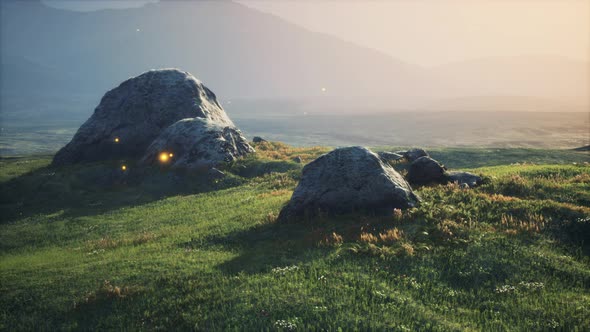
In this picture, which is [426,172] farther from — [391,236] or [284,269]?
[284,269]

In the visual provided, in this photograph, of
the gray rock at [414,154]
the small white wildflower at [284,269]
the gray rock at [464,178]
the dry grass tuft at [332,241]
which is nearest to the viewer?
the small white wildflower at [284,269]

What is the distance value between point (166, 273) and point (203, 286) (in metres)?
2.63

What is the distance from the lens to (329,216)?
21719mm

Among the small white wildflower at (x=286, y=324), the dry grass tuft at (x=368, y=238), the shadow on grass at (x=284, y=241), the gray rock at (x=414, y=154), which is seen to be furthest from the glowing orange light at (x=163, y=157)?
the small white wildflower at (x=286, y=324)

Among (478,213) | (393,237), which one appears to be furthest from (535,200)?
(393,237)

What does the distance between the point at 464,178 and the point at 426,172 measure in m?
2.63

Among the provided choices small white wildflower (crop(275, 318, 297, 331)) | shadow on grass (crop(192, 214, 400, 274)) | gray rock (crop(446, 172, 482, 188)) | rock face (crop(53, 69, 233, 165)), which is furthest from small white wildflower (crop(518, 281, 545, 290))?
rock face (crop(53, 69, 233, 165))

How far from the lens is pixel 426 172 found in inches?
1088

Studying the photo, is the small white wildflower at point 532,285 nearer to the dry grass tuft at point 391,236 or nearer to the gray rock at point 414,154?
the dry grass tuft at point 391,236

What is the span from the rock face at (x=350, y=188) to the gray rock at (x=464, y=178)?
6288 mm

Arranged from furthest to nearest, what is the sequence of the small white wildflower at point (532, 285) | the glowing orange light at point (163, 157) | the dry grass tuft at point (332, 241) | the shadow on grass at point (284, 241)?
the glowing orange light at point (163, 157)
the dry grass tuft at point (332, 241)
the shadow on grass at point (284, 241)
the small white wildflower at point (532, 285)

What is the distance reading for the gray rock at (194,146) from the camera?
139 ft

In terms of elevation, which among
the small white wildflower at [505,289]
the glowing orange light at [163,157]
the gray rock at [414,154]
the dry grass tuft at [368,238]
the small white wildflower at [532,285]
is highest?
the gray rock at [414,154]

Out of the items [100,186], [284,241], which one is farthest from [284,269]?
[100,186]
